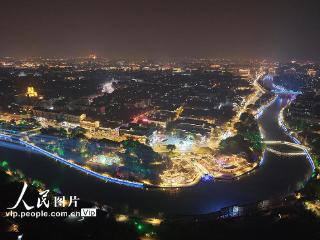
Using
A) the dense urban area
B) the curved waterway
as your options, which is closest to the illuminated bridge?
the dense urban area

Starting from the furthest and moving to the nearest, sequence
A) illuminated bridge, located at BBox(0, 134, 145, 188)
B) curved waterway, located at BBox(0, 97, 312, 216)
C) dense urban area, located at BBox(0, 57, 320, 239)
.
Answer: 1. illuminated bridge, located at BBox(0, 134, 145, 188)
2. curved waterway, located at BBox(0, 97, 312, 216)
3. dense urban area, located at BBox(0, 57, 320, 239)

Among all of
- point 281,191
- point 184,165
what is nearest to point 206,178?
point 184,165

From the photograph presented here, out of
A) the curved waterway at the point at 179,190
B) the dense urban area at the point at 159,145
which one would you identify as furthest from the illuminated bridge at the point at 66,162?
the curved waterway at the point at 179,190

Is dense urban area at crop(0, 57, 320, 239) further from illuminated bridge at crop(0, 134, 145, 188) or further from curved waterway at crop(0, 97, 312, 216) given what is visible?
curved waterway at crop(0, 97, 312, 216)

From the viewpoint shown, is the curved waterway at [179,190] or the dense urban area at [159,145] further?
the curved waterway at [179,190]

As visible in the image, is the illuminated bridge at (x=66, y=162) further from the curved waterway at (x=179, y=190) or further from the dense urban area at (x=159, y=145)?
the curved waterway at (x=179, y=190)

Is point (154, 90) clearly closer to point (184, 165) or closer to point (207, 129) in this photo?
point (207, 129)

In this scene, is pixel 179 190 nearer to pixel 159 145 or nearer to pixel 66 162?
pixel 159 145

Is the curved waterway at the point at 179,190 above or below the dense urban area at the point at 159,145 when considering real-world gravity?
below
